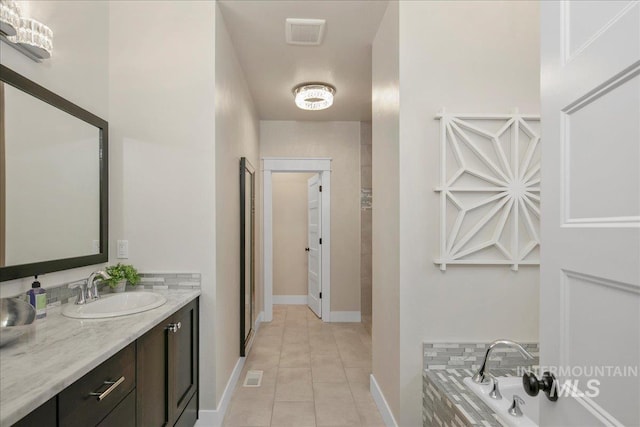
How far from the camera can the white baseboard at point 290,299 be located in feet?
19.3

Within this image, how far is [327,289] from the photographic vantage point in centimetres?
486

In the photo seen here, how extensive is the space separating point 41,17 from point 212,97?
877 millimetres

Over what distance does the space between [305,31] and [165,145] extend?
132 centimetres

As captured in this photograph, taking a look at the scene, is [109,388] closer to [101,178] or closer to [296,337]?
[101,178]

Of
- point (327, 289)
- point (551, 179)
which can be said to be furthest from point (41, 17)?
point (327, 289)

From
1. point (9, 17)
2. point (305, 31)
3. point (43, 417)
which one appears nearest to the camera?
point (43, 417)

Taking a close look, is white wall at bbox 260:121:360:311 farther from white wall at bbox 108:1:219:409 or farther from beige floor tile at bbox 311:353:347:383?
white wall at bbox 108:1:219:409

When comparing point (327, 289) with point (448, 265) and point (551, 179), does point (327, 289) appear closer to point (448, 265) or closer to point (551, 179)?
point (448, 265)

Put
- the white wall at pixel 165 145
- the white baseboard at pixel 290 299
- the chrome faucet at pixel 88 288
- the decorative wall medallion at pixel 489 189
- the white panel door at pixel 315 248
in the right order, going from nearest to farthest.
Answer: the chrome faucet at pixel 88 288 < the decorative wall medallion at pixel 489 189 < the white wall at pixel 165 145 < the white panel door at pixel 315 248 < the white baseboard at pixel 290 299

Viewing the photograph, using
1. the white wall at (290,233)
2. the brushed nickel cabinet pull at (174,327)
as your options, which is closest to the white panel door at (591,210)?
the brushed nickel cabinet pull at (174,327)

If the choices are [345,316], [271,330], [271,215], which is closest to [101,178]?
[271,215]

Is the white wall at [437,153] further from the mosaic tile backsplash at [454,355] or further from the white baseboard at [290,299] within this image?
the white baseboard at [290,299]

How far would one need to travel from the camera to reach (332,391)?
9.11ft

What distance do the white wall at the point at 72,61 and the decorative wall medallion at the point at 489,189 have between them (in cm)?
202
